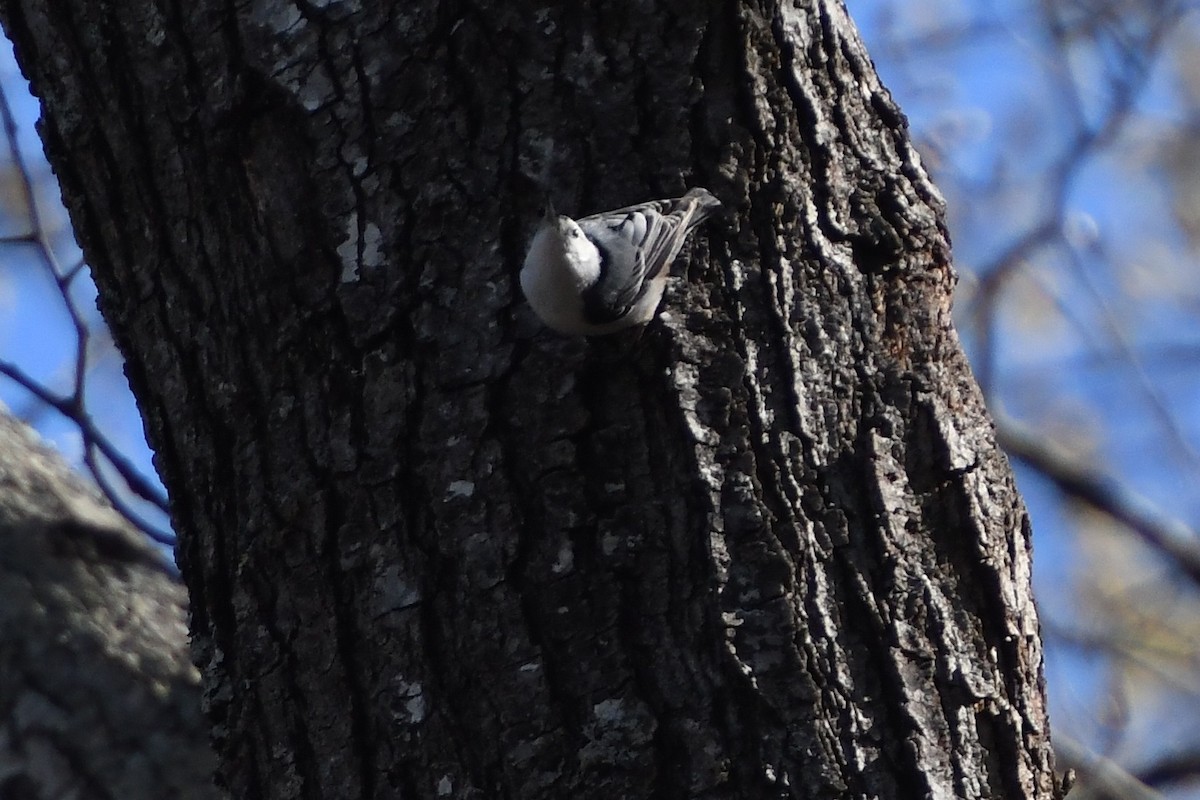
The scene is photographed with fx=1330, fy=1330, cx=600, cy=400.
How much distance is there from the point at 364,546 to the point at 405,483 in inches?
3.7

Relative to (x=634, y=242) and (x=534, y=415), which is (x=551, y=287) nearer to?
(x=534, y=415)

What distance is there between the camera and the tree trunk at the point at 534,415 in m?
1.60

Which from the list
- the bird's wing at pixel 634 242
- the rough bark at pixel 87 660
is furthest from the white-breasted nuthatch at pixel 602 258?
the rough bark at pixel 87 660

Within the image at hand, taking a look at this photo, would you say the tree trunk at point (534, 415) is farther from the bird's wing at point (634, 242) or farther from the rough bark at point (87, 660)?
the rough bark at point (87, 660)

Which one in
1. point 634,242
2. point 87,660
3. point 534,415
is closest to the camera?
point 534,415

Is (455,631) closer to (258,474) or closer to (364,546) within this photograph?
(364,546)

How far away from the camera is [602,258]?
1997mm

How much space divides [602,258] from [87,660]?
1.17m

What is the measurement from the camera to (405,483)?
1.67 m

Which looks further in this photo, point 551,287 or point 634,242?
point 634,242

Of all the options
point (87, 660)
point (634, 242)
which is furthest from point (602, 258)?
point (87, 660)

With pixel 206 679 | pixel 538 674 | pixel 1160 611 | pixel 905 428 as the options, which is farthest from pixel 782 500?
pixel 1160 611

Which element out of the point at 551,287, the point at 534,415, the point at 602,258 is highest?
the point at 602,258

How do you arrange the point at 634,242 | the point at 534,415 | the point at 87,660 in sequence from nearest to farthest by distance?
the point at 534,415
the point at 634,242
the point at 87,660
